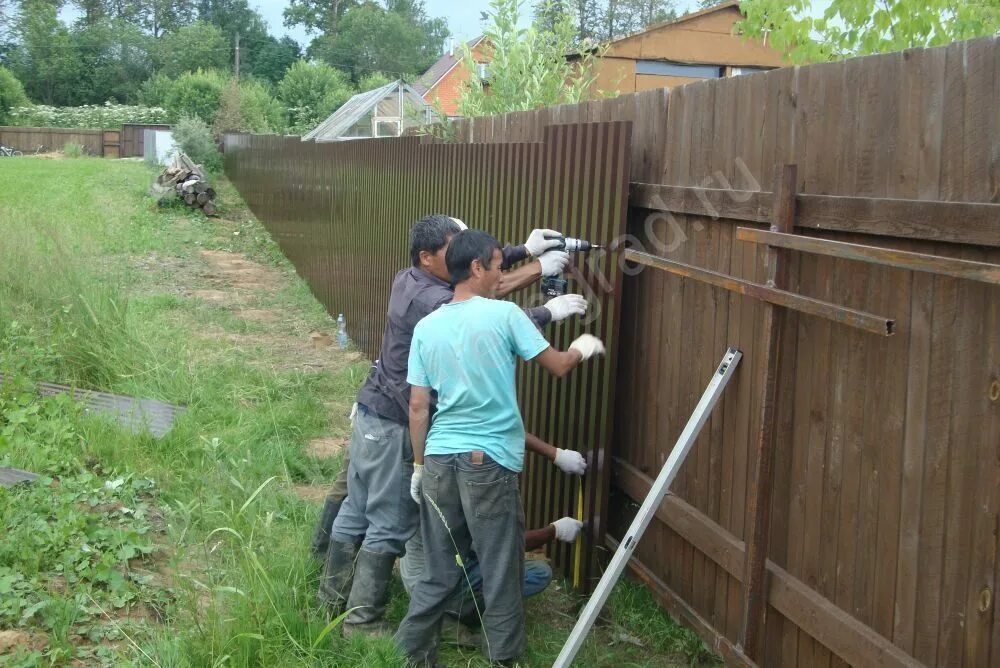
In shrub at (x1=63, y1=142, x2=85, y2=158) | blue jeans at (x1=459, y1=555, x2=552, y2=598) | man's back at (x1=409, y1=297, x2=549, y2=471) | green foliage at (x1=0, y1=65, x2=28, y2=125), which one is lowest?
blue jeans at (x1=459, y1=555, x2=552, y2=598)

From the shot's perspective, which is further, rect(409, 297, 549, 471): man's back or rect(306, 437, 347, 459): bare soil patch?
rect(306, 437, 347, 459): bare soil patch

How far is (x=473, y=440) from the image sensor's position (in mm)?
4012

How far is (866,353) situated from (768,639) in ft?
3.91

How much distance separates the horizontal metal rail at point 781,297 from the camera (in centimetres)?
305

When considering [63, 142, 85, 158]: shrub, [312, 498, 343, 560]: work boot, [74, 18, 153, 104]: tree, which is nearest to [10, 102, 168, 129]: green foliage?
[63, 142, 85, 158]: shrub

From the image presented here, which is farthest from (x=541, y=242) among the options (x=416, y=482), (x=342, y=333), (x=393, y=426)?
(x=342, y=333)

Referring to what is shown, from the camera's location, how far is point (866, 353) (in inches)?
126

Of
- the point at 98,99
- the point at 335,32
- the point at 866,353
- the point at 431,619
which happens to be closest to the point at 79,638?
the point at 431,619

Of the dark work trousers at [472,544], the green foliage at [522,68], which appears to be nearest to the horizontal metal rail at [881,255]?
the dark work trousers at [472,544]

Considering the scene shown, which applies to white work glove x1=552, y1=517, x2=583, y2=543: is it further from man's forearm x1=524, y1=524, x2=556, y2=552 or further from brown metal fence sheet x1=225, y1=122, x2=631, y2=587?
brown metal fence sheet x1=225, y1=122, x2=631, y2=587

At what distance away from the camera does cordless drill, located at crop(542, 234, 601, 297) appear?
4.67 meters

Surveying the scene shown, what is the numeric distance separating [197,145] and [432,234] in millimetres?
29564

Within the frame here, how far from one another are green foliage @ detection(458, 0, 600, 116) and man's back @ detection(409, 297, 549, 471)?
4.60 metres

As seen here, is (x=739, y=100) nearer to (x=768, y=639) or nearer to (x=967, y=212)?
(x=967, y=212)
